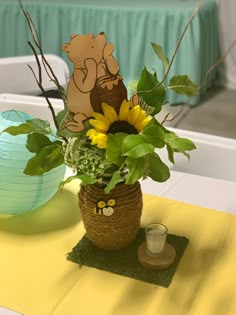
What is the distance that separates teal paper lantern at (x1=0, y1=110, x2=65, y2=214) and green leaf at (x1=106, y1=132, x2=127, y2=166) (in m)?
0.27

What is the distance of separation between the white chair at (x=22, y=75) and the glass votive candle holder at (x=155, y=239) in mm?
1118

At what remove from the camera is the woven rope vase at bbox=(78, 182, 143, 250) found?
893mm

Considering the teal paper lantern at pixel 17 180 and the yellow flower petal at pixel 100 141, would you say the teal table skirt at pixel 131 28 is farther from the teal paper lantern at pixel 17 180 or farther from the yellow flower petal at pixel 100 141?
the yellow flower petal at pixel 100 141

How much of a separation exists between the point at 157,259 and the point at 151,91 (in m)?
0.31

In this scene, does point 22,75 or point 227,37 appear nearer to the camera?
point 22,75

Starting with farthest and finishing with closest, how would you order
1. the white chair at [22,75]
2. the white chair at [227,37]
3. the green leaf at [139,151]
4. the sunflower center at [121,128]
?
the white chair at [227,37] < the white chair at [22,75] < the sunflower center at [121,128] < the green leaf at [139,151]

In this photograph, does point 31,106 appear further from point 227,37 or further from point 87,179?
point 227,37

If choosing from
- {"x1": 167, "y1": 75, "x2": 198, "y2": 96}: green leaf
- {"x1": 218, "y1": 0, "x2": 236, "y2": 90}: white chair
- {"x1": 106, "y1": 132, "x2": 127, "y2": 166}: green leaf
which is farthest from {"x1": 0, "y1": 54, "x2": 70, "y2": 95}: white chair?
{"x1": 218, "y1": 0, "x2": 236, "y2": 90}: white chair

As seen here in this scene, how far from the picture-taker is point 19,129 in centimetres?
89

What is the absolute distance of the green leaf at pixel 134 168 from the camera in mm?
781

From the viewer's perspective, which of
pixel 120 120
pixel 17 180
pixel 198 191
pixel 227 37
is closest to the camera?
pixel 120 120

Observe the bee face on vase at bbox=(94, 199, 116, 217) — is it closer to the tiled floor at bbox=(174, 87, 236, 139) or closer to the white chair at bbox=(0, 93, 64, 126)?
the white chair at bbox=(0, 93, 64, 126)

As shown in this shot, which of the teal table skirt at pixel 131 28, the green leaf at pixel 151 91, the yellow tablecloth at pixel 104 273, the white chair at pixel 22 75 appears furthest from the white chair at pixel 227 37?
the green leaf at pixel 151 91

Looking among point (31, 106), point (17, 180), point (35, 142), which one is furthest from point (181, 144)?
point (31, 106)
